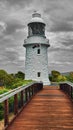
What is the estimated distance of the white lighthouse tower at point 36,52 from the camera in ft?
124

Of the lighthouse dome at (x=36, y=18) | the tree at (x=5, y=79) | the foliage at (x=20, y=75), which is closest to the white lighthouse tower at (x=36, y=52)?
the lighthouse dome at (x=36, y=18)

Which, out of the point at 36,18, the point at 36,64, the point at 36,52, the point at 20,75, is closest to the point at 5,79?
the point at 36,64

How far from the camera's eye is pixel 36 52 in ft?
127

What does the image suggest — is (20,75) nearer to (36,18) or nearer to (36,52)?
(36,52)

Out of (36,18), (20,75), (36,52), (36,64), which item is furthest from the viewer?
(20,75)

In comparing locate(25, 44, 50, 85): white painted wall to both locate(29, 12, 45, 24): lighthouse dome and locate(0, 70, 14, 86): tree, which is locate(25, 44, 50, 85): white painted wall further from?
locate(29, 12, 45, 24): lighthouse dome

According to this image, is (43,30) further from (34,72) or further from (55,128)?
(55,128)

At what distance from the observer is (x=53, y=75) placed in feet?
157

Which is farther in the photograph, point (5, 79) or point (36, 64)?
point (5, 79)

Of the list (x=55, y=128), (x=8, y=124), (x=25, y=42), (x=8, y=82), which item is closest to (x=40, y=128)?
(x=55, y=128)

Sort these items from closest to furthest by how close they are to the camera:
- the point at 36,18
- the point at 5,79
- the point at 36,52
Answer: the point at 36,18
the point at 36,52
the point at 5,79

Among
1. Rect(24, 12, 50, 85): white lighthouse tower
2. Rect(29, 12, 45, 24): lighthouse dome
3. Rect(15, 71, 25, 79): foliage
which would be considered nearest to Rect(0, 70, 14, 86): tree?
Rect(24, 12, 50, 85): white lighthouse tower

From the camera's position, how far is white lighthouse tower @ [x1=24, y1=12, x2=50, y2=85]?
3788 centimetres

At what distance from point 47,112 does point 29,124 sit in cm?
215
